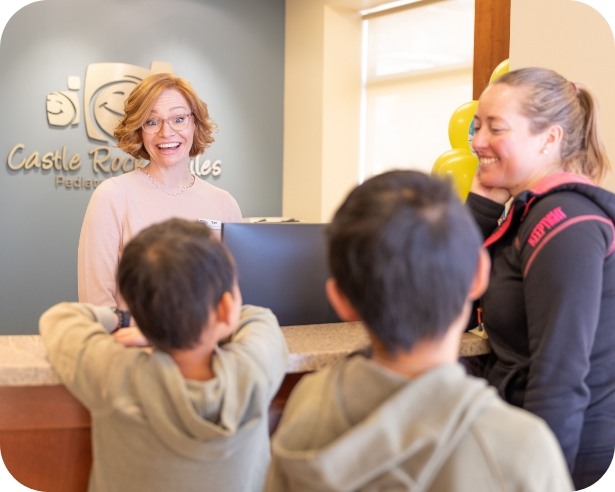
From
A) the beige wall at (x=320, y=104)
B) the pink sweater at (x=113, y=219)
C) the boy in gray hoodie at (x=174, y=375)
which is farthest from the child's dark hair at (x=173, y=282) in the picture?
the beige wall at (x=320, y=104)

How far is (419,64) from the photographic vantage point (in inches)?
246

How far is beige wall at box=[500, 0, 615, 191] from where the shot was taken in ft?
7.57

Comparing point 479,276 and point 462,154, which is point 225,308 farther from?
point 462,154

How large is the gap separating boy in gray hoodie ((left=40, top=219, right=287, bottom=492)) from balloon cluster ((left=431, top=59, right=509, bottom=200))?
1.57 m

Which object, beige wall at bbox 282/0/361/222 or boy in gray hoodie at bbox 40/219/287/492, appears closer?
boy in gray hoodie at bbox 40/219/287/492

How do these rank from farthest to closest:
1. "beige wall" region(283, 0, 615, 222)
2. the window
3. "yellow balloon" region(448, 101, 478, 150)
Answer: "beige wall" region(283, 0, 615, 222), the window, "yellow balloon" region(448, 101, 478, 150)

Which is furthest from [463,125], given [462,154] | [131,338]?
[131,338]

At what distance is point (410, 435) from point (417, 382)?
65 millimetres

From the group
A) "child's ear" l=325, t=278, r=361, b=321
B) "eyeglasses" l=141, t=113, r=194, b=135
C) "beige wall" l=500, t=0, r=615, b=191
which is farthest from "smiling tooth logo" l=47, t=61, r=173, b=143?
"child's ear" l=325, t=278, r=361, b=321

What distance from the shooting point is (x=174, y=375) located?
4.06 feet

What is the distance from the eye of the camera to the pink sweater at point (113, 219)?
264cm

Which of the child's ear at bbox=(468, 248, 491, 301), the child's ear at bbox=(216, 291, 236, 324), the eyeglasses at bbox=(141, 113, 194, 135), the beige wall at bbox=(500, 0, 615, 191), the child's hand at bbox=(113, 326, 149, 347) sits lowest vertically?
the child's hand at bbox=(113, 326, 149, 347)

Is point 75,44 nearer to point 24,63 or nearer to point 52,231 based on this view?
point 24,63

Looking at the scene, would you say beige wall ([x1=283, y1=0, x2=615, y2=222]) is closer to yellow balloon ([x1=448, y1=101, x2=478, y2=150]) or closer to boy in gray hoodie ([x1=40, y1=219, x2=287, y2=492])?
yellow balloon ([x1=448, y1=101, x2=478, y2=150])
